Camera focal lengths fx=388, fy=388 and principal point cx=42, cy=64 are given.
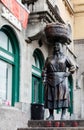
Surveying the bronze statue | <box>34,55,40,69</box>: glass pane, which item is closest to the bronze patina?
the bronze statue

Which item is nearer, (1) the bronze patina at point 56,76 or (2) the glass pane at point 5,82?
(1) the bronze patina at point 56,76

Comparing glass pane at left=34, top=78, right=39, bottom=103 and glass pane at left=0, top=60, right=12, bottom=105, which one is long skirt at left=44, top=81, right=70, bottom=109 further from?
glass pane at left=34, top=78, right=39, bottom=103

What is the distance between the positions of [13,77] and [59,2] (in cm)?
914

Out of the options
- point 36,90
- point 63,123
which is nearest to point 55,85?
point 63,123

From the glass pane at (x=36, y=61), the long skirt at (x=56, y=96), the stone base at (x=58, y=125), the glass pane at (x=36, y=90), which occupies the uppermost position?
the glass pane at (x=36, y=61)

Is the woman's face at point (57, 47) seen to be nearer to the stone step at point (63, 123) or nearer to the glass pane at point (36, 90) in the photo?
the stone step at point (63, 123)

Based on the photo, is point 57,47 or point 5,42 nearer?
point 57,47

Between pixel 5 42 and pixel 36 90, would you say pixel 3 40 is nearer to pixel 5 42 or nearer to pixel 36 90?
pixel 5 42

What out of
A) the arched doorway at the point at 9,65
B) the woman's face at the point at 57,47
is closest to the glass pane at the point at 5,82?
the arched doorway at the point at 9,65

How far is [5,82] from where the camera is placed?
51.5ft

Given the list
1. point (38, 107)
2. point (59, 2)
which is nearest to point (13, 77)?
point (38, 107)

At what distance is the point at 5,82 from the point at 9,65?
83 centimetres

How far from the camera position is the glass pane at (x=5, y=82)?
604 inches

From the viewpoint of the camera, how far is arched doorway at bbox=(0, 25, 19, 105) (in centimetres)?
1546
